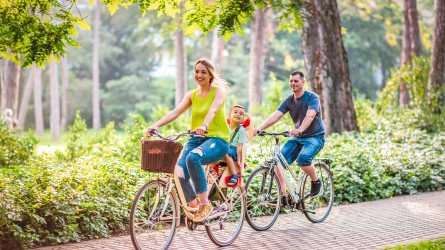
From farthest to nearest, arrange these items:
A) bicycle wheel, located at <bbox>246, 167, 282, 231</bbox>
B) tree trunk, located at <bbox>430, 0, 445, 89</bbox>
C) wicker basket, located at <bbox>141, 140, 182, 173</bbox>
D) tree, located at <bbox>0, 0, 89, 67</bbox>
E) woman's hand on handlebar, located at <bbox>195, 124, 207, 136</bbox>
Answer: tree trunk, located at <bbox>430, 0, 445, 89</bbox> → bicycle wheel, located at <bbox>246, 167, 282, 231</bbox> → tree, located at <bbox>0, 0, 89, 67</bbox> → woman's hand on handlebar, located at <bbox>195, 124, 207, 136</bbox> → wicker basket, located at <bbox>141, 140, 182, 173</bbox>

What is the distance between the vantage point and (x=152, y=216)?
24.1 ft

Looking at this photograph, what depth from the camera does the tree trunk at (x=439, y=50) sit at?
21759 millimetres

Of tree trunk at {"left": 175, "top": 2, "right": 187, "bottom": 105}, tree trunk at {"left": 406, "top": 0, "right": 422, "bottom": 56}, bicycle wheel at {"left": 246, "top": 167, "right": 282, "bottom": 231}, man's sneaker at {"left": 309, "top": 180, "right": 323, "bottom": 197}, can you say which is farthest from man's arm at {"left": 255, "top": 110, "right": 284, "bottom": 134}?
tree trunk at {"left": 175, "top": 2, "right": 187, "bottom": 105}

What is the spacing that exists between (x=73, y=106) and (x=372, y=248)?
47247 millimetres

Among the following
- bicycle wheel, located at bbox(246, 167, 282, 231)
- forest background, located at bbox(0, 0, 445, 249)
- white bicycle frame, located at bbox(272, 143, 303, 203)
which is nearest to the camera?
forest background, located at bbox(0, 0, 445, 249)

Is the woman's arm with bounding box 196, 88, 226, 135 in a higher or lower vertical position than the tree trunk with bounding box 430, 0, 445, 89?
lower

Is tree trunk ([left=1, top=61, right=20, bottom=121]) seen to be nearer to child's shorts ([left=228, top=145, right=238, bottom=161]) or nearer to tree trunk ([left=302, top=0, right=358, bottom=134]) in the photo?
tree trunk ([left=302, top=0, right=358, bottom=134])

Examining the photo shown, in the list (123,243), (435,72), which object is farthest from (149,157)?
(435,72)

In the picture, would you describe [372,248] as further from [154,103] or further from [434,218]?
[154,103]

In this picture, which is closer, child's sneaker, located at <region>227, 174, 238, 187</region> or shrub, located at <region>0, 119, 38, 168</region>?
child's sneaker, located at <region>227, 174, 238, 187</region>

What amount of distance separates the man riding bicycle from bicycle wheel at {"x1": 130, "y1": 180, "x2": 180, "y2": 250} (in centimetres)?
219

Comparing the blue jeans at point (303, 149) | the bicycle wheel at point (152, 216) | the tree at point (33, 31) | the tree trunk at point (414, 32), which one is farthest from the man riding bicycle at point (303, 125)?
the tree trunk at point (414, 32)

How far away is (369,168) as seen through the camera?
1333 centimetres

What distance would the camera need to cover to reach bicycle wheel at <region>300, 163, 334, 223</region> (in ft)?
32.6
